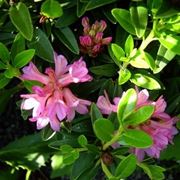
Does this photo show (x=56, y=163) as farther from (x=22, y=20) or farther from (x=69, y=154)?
(x=22, y=20)

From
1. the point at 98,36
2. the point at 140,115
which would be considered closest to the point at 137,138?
the point at 140,115

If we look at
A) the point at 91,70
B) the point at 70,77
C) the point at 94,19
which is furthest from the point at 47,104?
the point at 94,19

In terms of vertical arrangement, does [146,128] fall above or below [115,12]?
below

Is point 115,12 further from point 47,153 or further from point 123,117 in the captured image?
point 47,153

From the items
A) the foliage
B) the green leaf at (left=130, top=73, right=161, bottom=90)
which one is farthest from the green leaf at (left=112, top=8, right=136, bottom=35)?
the green leaf at (left=130, top=73, right=161, bottom=90)

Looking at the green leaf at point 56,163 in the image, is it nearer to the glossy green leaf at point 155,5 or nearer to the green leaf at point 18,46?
the green leaf at point 18,46

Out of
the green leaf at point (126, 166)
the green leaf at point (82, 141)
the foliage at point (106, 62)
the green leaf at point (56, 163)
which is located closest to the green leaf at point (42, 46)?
the foliage at point (106, 62)
